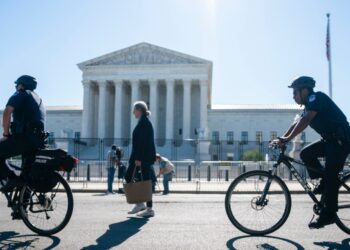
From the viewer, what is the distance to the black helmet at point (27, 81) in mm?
5738

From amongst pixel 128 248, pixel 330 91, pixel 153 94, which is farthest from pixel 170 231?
pixel 153 94

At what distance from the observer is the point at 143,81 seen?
70062 mm

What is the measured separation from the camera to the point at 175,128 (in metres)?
75.2

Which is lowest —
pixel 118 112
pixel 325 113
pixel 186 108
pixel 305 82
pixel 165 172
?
pixel 165 172

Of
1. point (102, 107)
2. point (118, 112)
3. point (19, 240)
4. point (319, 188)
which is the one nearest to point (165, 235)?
point (19, 240)

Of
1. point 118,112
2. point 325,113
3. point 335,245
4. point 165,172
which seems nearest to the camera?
point 335,245

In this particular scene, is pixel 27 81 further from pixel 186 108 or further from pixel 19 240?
pixel 186 108

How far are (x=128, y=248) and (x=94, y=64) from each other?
66175 mm

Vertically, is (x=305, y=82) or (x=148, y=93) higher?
(x=148, y=93)

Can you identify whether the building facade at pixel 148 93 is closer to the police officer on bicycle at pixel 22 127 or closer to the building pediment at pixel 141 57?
the building pediment at pixel 141 57

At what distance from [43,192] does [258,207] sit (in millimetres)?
2763

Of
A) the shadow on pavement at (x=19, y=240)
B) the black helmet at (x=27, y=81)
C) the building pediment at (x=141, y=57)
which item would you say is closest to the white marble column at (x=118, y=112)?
the building pediment at (x=141, y=57)

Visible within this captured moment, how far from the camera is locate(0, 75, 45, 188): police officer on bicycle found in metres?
5.46

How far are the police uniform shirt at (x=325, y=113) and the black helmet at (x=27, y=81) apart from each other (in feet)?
11.8
